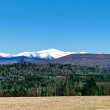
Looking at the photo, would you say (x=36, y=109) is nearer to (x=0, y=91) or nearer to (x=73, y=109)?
(x=73, y=109)

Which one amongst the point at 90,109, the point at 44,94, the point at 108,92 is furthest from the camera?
the point at 44,94

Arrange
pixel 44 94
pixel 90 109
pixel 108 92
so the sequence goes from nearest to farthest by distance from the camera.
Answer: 1. pixel 90 109
2. pixel 108 92
3. pixel 44 94

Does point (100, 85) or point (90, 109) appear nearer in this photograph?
point (90, 109)

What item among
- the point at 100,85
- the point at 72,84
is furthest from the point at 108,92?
the point at 72,84

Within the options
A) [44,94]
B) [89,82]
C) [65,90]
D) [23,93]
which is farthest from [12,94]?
[89,82]

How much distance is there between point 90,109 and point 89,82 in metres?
79.4

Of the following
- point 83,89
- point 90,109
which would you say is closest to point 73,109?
point 90,109

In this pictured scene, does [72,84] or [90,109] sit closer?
[90,109]

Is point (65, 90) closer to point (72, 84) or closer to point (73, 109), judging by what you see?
point (72, 84)

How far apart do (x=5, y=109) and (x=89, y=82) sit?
3224 inches

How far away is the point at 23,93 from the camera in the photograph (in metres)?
139

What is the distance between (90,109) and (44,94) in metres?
88.1

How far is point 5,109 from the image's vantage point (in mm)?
56562

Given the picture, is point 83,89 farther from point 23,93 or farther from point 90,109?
point 90,109
